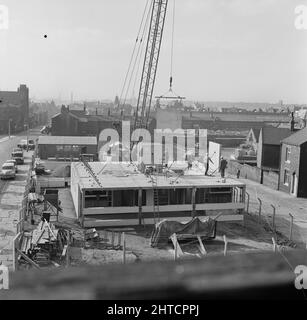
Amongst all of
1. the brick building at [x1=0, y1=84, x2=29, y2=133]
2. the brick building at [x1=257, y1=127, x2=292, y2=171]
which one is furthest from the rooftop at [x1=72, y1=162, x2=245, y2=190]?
the brick building at [x1=0, y1=84, x2=29, y2=133]

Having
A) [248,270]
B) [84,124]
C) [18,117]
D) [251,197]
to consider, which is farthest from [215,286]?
[18,117]

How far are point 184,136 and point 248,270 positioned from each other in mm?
52438

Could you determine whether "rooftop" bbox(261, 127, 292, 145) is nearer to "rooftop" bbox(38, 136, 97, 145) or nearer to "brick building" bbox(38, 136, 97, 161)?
"brick building" bbox(38, 136, 97, 161)

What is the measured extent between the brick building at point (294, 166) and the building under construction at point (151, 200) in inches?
236

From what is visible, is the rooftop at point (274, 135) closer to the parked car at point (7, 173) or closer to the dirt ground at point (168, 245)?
the dirt ground at point (168, 245)

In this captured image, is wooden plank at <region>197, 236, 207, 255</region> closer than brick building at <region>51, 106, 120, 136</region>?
Yes

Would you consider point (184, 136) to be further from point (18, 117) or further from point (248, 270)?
point (248, 270)

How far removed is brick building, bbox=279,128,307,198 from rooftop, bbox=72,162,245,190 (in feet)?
18.4

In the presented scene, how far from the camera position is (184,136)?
53812mm

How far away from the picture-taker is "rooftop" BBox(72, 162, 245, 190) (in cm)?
1666

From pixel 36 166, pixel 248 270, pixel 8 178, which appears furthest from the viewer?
pixel 36 166

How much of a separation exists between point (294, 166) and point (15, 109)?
4998 centimetres

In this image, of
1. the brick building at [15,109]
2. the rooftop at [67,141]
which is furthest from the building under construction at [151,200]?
the brick building at [15,109]

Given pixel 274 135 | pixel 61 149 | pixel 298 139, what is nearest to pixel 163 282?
pixel 298 139
